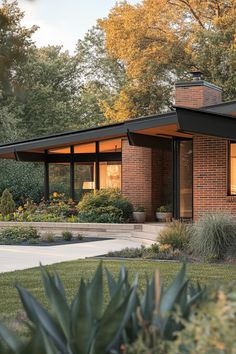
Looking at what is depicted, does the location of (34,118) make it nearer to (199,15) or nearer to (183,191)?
(199,15)

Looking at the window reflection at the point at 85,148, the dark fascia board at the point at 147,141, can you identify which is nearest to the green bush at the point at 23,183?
the window reflection at the point at 85,148

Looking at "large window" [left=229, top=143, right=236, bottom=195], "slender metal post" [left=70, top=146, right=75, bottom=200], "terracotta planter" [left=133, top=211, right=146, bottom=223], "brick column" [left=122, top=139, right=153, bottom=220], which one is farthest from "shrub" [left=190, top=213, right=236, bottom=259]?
"slender metal post" [left=70, top=146, right=75, bottom=200]

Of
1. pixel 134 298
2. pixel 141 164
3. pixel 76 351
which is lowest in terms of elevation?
pixel 76 351

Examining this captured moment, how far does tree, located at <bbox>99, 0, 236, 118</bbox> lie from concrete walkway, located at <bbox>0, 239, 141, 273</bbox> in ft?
68.8

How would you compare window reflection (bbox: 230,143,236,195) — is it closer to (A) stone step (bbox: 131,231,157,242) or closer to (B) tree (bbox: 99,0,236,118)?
(A) stone step (bbox: 131,231,157,242)

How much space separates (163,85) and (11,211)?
17.6 metres

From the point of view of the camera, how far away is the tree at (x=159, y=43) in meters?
36.8

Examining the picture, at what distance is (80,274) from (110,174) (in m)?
13.6

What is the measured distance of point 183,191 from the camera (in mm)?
19781

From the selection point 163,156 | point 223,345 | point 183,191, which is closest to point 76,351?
point 223,345

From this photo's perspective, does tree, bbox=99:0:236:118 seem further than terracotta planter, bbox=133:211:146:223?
Yes

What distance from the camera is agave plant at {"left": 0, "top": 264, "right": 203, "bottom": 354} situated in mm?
Result: 3379

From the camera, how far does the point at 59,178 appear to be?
2595 cm

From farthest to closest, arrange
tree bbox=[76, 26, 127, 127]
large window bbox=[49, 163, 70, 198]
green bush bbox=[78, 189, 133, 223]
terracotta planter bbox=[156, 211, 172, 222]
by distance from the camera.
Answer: tree bbox=[76, 26, 127, 127] < large window bbox=[49, 163, 70, 198] < terracotta planter bbox=[156, 211, 172, 222] < green bush bbox=[78, 189, 133, 223]
